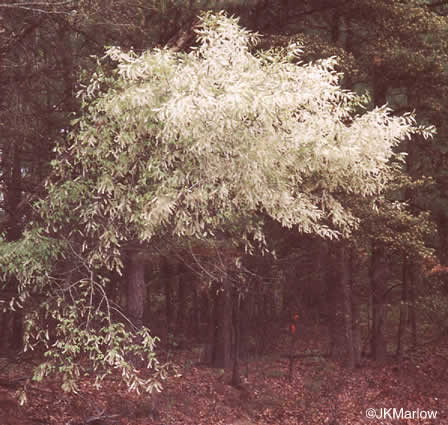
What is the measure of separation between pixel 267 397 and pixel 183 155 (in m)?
8.94

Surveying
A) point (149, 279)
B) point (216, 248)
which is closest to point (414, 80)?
point (216, 248)

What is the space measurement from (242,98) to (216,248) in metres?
3.47

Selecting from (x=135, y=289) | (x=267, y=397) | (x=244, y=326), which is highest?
(x=135, y=289)

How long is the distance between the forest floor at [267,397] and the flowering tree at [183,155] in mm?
2979

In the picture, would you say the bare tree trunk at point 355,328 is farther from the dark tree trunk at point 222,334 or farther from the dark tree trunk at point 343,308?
the dark tree trunk at point 222,334

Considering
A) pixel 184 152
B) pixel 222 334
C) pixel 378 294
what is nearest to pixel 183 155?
pixel 184 152

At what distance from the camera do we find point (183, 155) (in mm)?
7832

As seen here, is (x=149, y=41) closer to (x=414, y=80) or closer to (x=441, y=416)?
(x=414, y=80)

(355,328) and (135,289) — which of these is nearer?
(135,289)

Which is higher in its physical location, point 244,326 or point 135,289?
point 135,289

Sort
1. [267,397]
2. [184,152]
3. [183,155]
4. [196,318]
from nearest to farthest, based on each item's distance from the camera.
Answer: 1. [183,155]
2. [184,152]
3. [267,397]
4. [196,318]

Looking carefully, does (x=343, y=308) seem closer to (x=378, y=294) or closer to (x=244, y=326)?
(x=378, y=294)

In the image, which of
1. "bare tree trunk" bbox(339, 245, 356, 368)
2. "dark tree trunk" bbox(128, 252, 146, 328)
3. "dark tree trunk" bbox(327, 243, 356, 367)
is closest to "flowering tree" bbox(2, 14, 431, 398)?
"dark tree trunk" bbox(128, 252, 146, 328)

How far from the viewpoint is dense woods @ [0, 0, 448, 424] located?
770 cm
